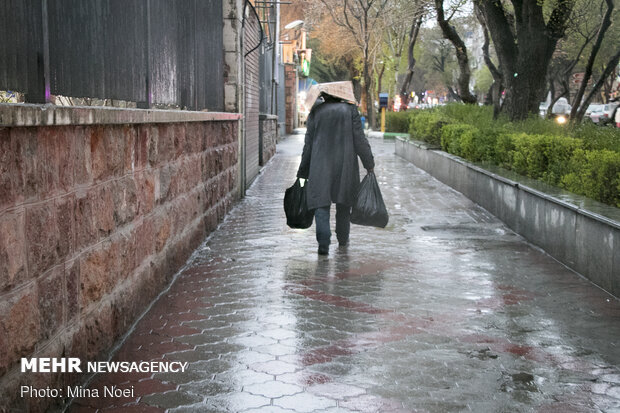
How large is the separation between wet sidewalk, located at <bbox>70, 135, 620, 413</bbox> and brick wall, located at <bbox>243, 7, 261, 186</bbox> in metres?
5.73

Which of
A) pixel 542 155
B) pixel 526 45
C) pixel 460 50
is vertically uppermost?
pixel 460 50

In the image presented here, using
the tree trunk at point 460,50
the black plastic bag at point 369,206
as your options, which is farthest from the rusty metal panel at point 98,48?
the tree trunk at point 460,50

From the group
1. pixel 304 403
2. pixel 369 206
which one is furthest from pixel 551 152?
pixel 304 403

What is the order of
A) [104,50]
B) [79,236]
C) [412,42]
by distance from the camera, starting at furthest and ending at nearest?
[412,42], [104,50], [79,236]

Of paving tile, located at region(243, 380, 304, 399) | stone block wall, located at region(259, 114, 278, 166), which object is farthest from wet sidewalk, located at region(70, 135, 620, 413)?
stone block wall, located at region(259, 114, 278, 166)

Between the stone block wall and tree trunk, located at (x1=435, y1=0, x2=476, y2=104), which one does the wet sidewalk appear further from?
tree trunk, located at (x1=435, y1=0, x2=476, y2=104)

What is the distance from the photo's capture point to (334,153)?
8.33 metres

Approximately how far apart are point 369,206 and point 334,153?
67cm

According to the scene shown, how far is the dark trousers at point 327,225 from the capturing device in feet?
27.1

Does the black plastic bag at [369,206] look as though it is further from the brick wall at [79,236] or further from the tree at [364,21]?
the tree at [364,21]

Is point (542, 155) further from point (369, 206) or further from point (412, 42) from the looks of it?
point (412, 42)

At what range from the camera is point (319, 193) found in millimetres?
8250

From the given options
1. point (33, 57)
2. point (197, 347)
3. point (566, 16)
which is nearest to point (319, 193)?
point (197, 347)

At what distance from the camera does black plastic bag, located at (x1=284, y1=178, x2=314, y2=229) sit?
8.44 meters
